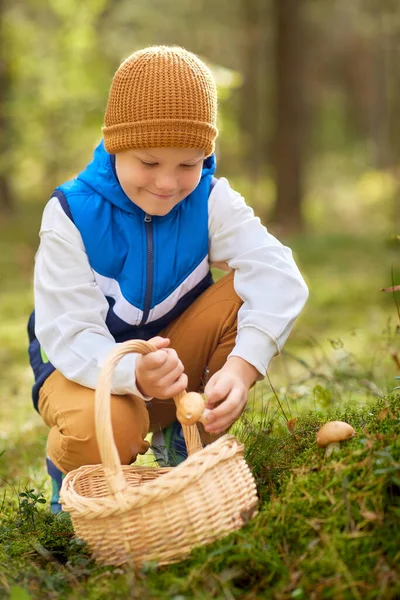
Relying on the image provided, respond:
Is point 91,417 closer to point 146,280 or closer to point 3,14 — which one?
point 146,280

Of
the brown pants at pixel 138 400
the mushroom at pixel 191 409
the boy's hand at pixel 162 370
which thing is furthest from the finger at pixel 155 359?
the brown pants at pixel 138 400

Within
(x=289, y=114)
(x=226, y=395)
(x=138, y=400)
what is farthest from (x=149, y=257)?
(x=289, y=114)

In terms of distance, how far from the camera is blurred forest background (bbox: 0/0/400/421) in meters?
5.31

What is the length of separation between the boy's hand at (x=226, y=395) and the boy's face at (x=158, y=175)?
572 millimetres

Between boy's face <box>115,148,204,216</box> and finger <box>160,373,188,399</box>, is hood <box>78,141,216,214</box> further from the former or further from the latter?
finger <box>160,373,188,399</box>

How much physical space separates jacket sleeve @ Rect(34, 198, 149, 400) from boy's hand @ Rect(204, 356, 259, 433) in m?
0.23

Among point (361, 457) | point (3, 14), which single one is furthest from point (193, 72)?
point (3, 14)

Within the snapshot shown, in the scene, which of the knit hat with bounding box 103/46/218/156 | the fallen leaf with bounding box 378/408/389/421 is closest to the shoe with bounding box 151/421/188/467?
the fallen leaf with bounding box 378/408/389/421

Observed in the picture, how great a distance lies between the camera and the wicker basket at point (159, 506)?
1.89m

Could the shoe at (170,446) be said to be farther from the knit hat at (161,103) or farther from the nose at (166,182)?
the knit hat at (161,103)

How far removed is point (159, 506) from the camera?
189cm

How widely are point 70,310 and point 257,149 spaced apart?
16977 millimetres

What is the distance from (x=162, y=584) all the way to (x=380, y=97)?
20441mm

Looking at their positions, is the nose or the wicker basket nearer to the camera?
the wicker basket
